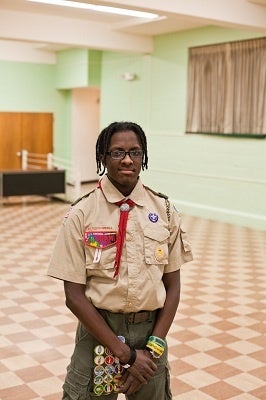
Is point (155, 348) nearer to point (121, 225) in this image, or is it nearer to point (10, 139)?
point (121, 225)

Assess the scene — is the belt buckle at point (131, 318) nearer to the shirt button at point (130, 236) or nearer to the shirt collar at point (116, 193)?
the shirt button at point (130, 236)

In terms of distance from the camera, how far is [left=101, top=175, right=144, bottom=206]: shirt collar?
1894mm

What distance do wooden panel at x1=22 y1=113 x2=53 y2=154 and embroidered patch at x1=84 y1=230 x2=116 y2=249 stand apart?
1360 centimetres

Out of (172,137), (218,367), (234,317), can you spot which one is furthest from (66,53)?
(218,367)

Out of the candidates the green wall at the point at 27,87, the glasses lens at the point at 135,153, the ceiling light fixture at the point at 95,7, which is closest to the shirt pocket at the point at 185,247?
the glasses lens at the point at 135,153

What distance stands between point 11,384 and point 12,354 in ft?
1.72

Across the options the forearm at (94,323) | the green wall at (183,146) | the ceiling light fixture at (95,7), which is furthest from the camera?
the green wall at (183,146)

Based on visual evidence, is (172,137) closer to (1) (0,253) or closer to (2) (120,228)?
(1) (0,253)

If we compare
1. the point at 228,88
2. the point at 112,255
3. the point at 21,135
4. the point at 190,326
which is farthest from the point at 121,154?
the point at 21,135

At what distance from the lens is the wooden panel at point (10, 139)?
48.2 ft

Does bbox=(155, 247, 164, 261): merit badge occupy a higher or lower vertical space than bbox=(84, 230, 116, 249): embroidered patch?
lower

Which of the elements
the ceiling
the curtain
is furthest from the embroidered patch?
the curtain

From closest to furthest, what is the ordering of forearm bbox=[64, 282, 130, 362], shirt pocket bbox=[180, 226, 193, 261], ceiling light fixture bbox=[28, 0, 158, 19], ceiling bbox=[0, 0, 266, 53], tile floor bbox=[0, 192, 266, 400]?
forearm bbox=[64, 282, 130, 362] → shirt pocket bbox=[180, 226, 193, 261] → tile floor bbox=[0, 192, 266, 400] → ceiling bbox=[0, 0, 266, 53] → ceiling light fixture bbox=[28, 0, 158, 19]

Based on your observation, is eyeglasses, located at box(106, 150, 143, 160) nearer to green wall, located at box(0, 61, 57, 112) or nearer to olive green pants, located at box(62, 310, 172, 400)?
olive green pants, located at box(62, 310, 172, 400)
